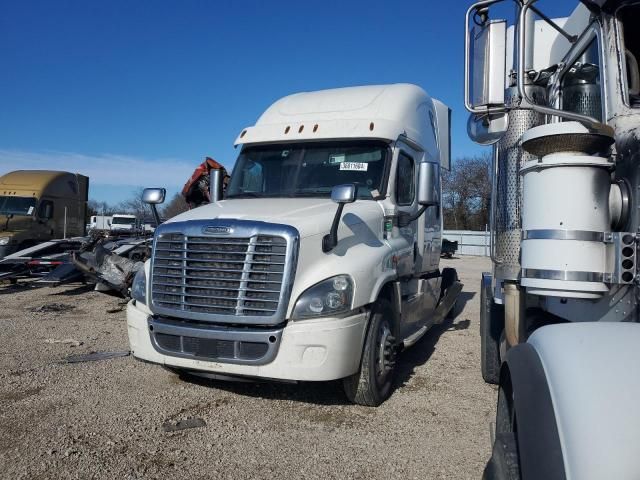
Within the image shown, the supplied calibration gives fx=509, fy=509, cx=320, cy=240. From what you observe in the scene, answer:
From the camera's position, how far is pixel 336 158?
539cm

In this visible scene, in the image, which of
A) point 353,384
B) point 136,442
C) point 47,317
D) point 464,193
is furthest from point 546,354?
point 464,193

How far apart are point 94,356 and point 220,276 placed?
2830 mm

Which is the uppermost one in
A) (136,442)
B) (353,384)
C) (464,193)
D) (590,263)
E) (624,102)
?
(464,193)

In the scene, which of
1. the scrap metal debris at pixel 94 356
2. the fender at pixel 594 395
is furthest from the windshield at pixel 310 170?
the fender at pixel 594 395

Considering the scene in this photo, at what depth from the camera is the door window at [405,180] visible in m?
5.49

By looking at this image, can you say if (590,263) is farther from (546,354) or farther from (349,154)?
(349,154)

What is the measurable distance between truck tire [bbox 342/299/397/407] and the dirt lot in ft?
0.42

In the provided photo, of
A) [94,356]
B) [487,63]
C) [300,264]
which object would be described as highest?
[487,63]

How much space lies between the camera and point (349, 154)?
212 inches

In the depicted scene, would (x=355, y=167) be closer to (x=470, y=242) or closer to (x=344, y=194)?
(x=344, y=194)

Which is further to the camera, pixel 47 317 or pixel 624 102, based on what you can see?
pixel 47 317

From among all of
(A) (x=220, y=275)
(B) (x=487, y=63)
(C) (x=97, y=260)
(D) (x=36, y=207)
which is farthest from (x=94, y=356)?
(D) (x=36, y=207)

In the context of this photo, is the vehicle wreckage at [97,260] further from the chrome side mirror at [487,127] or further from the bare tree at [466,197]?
the bare tree at [466,197]

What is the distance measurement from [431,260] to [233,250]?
3750 millimetres
